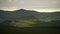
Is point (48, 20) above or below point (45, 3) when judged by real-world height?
below

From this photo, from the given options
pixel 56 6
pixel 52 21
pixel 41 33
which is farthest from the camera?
pixel 56 6

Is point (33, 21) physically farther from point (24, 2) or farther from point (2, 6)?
point (2, 6)

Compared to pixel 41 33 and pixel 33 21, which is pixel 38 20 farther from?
pixel 41 33

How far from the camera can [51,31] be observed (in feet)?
2.95

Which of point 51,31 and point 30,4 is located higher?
point 30,4

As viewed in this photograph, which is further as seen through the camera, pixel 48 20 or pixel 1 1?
pixel 1 1

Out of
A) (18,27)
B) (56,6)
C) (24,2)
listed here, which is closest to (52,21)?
(18,27)

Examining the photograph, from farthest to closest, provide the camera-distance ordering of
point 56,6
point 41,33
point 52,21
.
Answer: point 56,6 → point 52,21 → point 41,33

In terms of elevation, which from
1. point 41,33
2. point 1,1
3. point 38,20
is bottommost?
point 41,33

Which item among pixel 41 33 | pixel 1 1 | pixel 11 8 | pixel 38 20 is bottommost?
pixel 41 33

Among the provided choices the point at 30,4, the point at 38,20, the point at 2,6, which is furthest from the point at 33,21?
the point at 2,6

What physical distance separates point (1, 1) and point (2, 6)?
0.27ft

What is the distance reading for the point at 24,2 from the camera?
1.55m

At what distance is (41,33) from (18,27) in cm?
22
